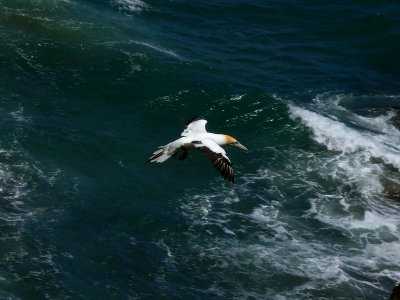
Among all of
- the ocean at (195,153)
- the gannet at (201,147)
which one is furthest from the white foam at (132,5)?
the gannet at (201,147)

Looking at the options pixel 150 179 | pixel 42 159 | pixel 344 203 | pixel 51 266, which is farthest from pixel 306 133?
pixel 51 266

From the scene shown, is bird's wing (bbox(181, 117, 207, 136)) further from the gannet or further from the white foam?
the white foam

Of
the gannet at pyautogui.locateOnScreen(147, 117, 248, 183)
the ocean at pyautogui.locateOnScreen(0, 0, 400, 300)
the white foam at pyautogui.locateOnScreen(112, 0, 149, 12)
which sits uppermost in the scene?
the gannet at pyautogui.locateOnScreen(147, 117, 248, 183)

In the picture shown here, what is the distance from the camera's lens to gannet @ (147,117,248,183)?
15117 mm

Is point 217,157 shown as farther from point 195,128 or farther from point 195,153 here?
point 195,153

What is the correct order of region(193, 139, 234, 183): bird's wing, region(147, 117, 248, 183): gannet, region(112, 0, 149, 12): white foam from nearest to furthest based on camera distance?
region(193, 139, 234, 183): bird's wing
region(147, 117, 248, 183): gannet
region(112, 0, 149, 12): white foam

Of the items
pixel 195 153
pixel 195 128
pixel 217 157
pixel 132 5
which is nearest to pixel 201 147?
pixel 217 157

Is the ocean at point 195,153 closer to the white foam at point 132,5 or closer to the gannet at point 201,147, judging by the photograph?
the white foam at point 132,5

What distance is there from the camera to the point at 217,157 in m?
15.3

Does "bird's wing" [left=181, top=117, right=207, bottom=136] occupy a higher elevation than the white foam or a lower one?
higher

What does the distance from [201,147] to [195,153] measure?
7.98m

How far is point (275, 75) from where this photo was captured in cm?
2967

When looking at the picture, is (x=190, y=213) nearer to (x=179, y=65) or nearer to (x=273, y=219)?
(x=273, y=219)

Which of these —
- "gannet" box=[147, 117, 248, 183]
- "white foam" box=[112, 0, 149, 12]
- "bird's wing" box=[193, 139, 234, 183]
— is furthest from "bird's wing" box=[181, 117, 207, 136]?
"white foam" box=[112, 0, 149, 12]
